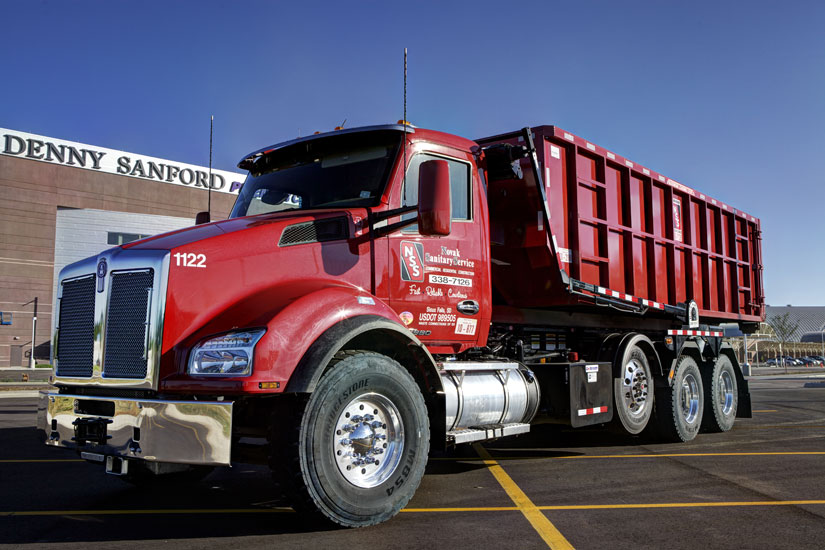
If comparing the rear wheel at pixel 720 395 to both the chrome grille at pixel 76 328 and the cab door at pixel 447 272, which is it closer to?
the cab door at pixel 447 272

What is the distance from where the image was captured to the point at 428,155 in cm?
598

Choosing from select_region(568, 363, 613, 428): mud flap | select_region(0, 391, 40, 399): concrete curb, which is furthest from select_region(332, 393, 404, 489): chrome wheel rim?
select_region(0, 391, 40, 399): concrete curb

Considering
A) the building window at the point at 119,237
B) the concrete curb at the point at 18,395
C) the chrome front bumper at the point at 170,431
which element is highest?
the building window at the point at 119,237

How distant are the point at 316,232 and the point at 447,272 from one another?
1.37 meters

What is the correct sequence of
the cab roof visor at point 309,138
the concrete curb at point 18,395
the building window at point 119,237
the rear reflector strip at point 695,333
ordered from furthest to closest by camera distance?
the building window at point 119,237, the concrete curb at point 18,395, the rear reflector strip at point 695,333, the cab roof visor at point 309,138

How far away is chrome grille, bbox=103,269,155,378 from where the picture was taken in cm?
427

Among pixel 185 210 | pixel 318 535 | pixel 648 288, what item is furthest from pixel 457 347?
pixel 185 210

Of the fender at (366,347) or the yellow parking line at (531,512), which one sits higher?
the fender at (366,347)

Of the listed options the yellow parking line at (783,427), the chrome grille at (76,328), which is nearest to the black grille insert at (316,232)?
the chrome grille at (76,328)

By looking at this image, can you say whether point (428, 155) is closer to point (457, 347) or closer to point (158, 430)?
point (457, 347)

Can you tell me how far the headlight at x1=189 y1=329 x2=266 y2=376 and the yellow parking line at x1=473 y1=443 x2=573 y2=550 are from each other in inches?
82.5

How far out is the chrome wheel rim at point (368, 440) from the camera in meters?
4.52

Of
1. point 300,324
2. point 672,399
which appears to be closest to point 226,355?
point 300,324

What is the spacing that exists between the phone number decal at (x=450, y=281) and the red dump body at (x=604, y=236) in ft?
4.63
